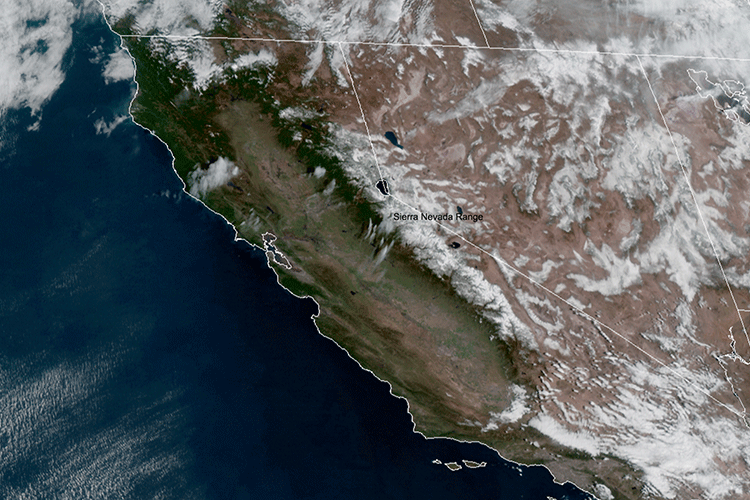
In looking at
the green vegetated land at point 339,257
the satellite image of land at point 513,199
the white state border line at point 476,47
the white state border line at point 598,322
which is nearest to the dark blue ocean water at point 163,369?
the green vegetated land at point 339,257

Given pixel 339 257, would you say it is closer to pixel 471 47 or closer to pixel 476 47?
pixel 471 47

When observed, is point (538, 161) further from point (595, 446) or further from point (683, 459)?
point (683, 459)

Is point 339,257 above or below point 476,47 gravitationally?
below

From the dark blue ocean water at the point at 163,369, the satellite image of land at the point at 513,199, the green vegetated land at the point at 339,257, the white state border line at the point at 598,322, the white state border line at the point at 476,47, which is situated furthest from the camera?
the dark blue ocean water at the point at 163,369

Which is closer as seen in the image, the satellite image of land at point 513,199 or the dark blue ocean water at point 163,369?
the satellite image of land at point 513,199

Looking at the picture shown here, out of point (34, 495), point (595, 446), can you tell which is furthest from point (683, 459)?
point (34, 495)

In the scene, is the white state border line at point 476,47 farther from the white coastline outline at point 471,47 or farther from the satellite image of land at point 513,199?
the satellite image of land at point 513,199

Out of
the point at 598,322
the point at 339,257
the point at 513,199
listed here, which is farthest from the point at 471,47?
the point at 598,322

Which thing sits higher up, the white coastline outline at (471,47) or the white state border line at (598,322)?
the white coastline outline at (471,47)
